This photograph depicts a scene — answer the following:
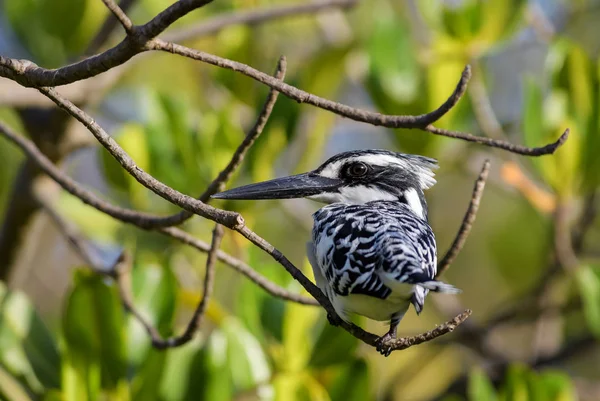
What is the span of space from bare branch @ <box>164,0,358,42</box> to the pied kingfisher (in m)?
1.05

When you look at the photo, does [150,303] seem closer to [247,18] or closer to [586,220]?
[247,18]

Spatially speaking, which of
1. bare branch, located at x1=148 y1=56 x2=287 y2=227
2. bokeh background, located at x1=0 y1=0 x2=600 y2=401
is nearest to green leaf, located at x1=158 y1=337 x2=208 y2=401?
bokeh background, located at x1=0 y1=0 x2=600 y2=401

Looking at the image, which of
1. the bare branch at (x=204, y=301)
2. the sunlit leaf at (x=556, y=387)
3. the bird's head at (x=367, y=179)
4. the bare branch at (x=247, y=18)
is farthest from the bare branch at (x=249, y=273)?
the bare branch at (x=247, y=18)

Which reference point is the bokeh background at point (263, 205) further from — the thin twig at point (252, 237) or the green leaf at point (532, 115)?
the thin twig at point (252, 237)

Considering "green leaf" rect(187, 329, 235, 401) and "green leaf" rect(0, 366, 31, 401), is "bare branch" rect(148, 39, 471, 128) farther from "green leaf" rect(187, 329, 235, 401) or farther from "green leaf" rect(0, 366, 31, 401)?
"green leaf" rect(0, 366, 31, 401)

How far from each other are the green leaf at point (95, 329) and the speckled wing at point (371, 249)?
66 cm

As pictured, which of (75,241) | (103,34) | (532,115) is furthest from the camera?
(103,34)

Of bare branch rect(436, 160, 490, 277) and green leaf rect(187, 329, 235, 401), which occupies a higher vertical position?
bare branch rect(436, 160, 490, 277)

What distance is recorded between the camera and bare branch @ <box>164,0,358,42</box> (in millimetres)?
3293

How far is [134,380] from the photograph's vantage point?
2.54 m

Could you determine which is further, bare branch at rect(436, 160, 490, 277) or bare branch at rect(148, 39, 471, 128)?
bare branch at rect(436, 160, 490, 277)

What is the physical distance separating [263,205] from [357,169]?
2.83 feet

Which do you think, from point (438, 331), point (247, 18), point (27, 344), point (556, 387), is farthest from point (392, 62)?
point (438, 331)

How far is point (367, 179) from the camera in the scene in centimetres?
255
